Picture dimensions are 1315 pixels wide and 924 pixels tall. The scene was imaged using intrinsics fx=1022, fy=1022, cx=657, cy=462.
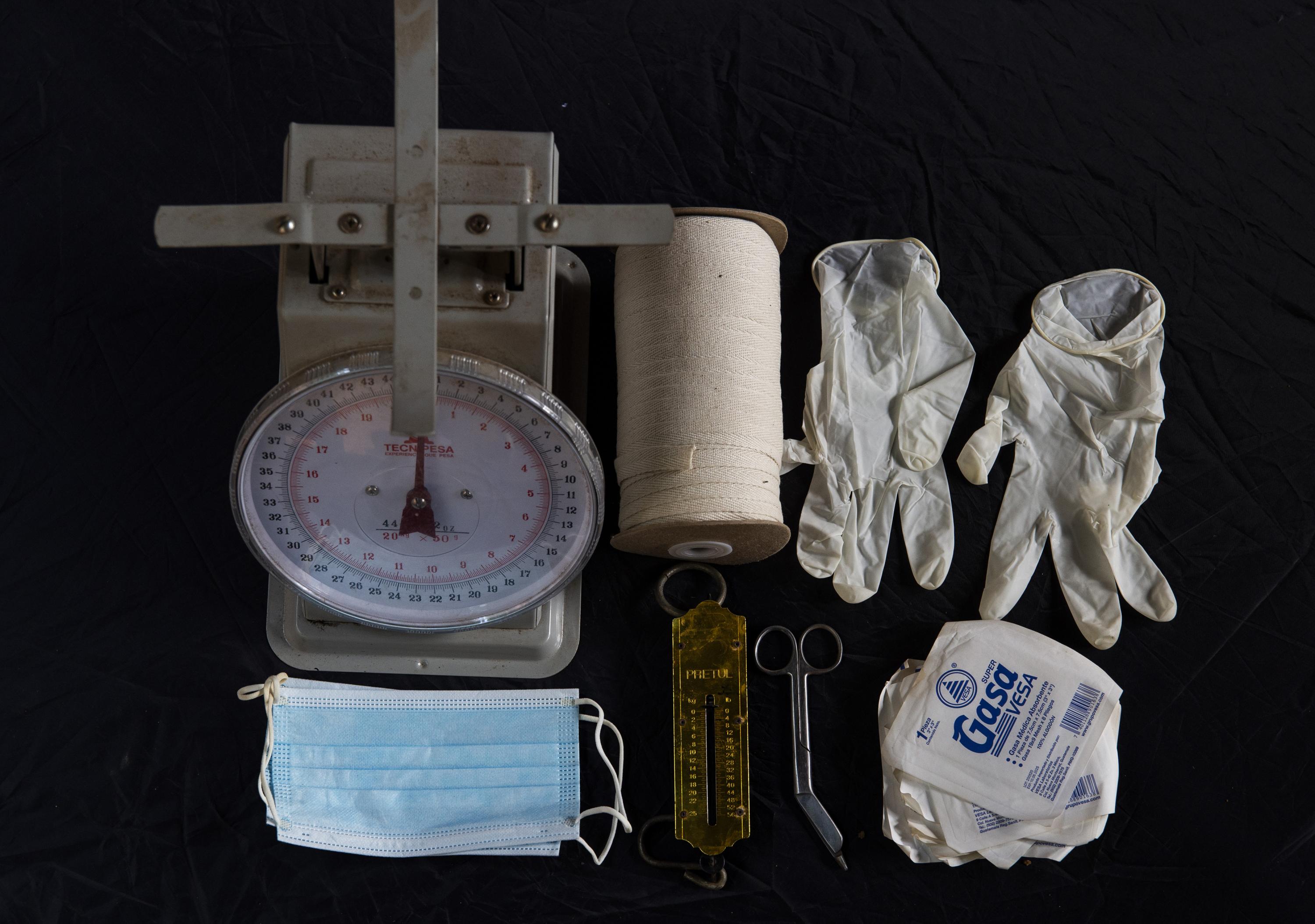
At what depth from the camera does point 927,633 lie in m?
1.17

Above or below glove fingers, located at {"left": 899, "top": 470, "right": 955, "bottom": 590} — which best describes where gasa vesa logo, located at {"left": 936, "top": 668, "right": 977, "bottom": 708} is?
below

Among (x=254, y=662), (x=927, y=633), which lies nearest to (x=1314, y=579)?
(x=927, y=633)

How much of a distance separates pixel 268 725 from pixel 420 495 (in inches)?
14.7

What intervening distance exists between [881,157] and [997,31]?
0.23 metres

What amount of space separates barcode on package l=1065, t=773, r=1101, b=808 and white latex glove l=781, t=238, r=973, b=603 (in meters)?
0.26

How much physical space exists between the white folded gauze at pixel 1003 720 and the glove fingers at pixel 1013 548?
3 centimetres

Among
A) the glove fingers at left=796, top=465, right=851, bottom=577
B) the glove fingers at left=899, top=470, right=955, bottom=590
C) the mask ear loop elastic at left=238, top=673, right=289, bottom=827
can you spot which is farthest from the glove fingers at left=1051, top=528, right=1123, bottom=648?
the mask ear loop elastic at left=238, top=673, right=289, bottom=827

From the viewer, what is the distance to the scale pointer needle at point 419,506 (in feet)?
3.03

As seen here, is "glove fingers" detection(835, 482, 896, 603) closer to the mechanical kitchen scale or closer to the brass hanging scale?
the brass hanging scale

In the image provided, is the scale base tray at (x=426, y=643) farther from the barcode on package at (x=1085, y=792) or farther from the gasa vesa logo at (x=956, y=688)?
the barcode on package at (x=1085, y=792)

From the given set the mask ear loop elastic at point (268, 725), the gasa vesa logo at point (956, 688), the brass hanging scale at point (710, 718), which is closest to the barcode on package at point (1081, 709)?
the gasa vesa logo at point (956, 688)

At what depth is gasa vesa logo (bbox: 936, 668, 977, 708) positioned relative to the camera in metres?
1.12

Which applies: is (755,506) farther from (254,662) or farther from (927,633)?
(254,662)

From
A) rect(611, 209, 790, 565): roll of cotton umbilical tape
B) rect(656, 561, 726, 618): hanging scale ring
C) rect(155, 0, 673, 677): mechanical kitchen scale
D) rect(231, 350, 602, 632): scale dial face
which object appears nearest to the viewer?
rect(155, 0, 673, 677): mechanical kitchen scale
